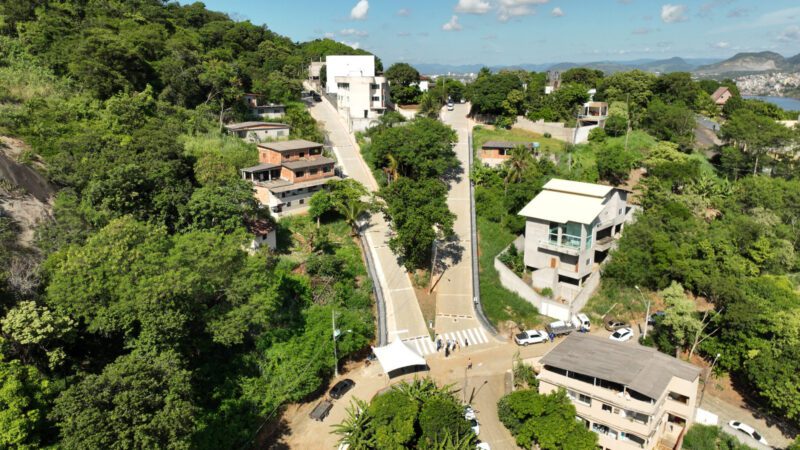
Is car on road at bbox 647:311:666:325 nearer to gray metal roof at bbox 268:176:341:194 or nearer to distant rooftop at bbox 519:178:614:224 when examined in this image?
distant rooftop at bbox 519:178:614:224

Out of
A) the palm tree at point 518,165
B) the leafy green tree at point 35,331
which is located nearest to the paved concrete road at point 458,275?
the palm tree at point 518,165

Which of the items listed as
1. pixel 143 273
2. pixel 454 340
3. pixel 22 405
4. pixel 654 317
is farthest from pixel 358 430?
pixel 654 317

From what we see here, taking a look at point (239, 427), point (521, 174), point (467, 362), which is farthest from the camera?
point (521, 174)

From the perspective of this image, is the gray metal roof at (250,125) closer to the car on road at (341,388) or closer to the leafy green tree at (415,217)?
the leafy green tree at (415,217)

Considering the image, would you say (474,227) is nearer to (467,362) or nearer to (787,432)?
(467,362)

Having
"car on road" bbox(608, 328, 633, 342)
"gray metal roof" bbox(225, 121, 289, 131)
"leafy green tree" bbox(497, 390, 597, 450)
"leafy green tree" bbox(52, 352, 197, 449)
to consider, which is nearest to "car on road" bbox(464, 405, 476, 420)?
"leafy green tree" bbox(497, 390, 597, 450)

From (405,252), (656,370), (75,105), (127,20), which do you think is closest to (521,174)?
(405,252)
